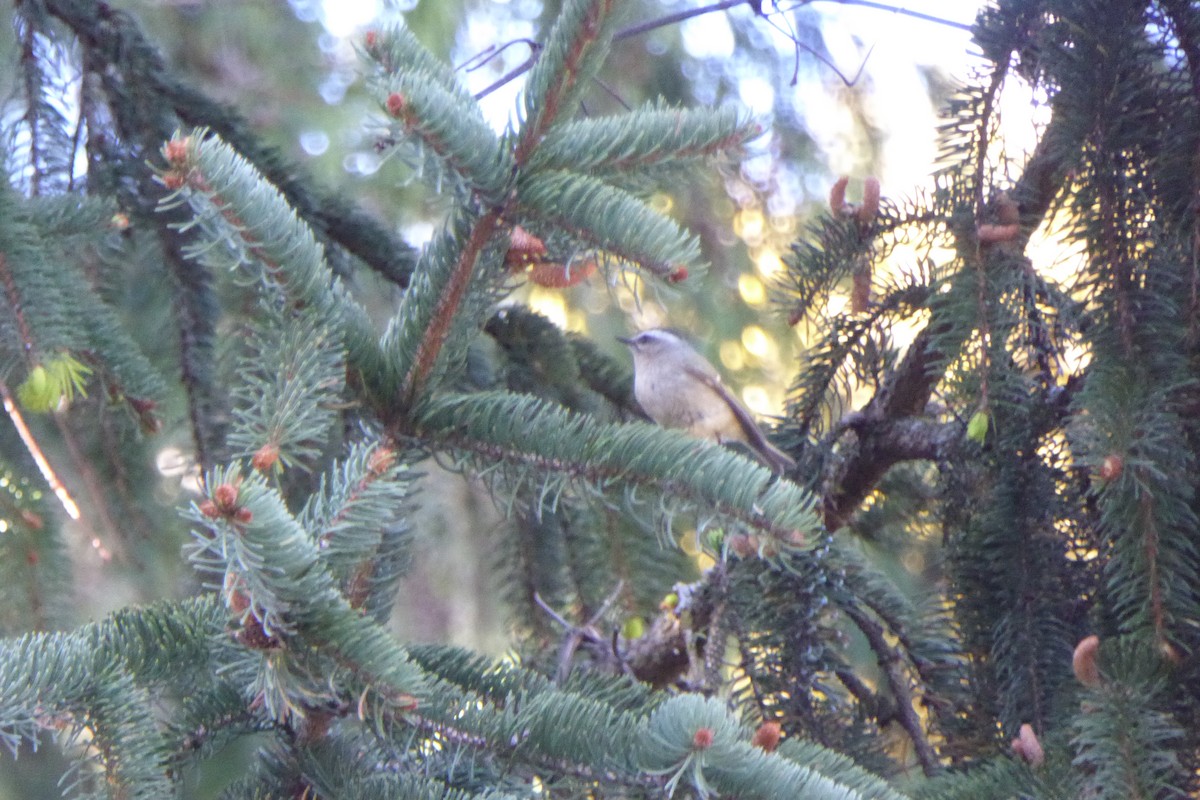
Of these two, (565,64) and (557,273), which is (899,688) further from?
(565,64)

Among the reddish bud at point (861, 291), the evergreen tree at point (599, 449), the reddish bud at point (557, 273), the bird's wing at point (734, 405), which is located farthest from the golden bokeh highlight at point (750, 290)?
the reddish bud at point (557, 273)

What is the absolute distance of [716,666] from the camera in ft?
5.85

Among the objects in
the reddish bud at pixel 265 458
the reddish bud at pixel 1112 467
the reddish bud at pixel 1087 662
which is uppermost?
the reddish bud at pixel 1112 467

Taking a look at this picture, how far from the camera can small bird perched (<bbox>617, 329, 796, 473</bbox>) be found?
10.1ft

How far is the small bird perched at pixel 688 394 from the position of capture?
3.09 meters

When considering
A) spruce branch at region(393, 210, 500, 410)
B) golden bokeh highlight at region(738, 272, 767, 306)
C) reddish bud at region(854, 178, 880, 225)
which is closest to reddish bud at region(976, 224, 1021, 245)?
reddish bud at region(854, 178, 880, 225)

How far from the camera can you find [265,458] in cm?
109

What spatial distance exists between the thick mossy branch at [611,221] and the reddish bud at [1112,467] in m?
0.61

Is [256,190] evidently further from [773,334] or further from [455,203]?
[773,334]

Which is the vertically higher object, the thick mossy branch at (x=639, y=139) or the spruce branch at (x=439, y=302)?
the thick mossy branch at (x=639, y=139)

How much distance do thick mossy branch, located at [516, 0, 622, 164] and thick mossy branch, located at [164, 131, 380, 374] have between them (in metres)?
0.28

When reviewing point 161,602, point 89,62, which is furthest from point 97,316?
point 89,62

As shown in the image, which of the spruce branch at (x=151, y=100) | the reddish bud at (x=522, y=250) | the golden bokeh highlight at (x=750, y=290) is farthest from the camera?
the golden bokeh highlight at (x=750, y=290)

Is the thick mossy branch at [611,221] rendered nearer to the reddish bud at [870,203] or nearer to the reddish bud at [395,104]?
the reddish bud at [395,104]
